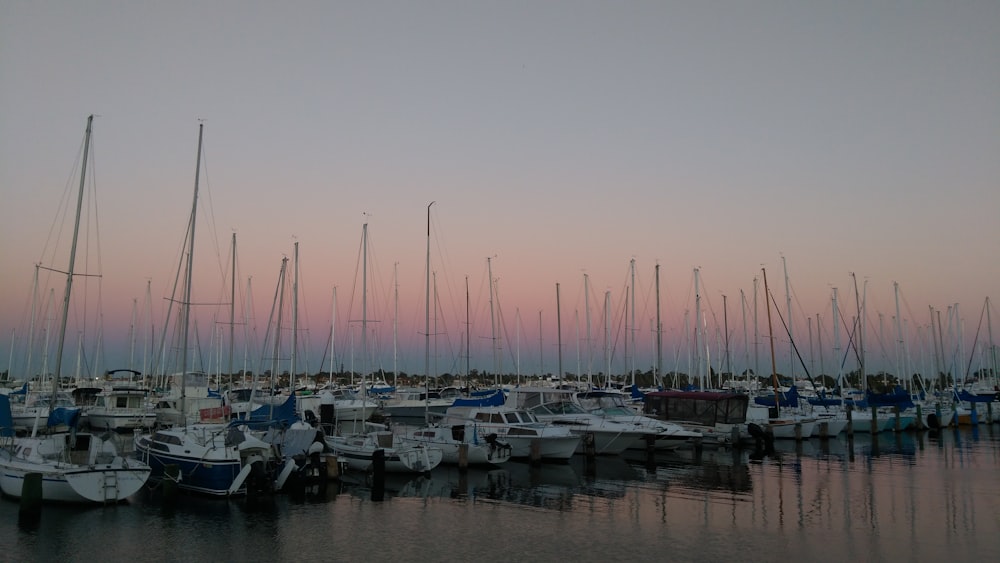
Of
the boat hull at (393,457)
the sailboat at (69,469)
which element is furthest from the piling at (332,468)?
the sailboat at (69,469)

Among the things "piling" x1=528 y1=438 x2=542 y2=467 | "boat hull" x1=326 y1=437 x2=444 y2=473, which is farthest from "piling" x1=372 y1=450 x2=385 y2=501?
"piling" x1=528 y1=438 x2=542 y2=467

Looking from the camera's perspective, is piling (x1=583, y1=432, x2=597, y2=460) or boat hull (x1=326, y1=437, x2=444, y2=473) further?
piling (x1=583, y1=432, x2=597, y2=460)

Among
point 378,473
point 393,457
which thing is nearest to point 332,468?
point 378,473

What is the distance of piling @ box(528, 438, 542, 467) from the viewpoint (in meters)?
29.7

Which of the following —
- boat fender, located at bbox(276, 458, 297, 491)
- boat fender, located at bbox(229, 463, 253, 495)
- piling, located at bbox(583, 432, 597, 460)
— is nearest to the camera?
boat fender, located at bbox(229, 463, 253, 495)

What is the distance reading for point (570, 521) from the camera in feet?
60.7

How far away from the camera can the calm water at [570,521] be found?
15469 mm

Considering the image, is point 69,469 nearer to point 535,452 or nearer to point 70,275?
point 70,275

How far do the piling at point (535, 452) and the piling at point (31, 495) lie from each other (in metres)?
17.5

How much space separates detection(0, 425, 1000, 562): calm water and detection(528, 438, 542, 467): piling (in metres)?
1.51

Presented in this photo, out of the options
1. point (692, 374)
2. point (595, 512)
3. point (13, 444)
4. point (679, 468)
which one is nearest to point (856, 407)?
point (692, 374)

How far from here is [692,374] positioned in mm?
72938

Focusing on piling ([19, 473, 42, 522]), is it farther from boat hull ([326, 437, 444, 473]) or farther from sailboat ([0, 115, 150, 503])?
boat hull ([326, 437, 444, 473])

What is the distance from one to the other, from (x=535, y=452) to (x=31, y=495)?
17830mm
